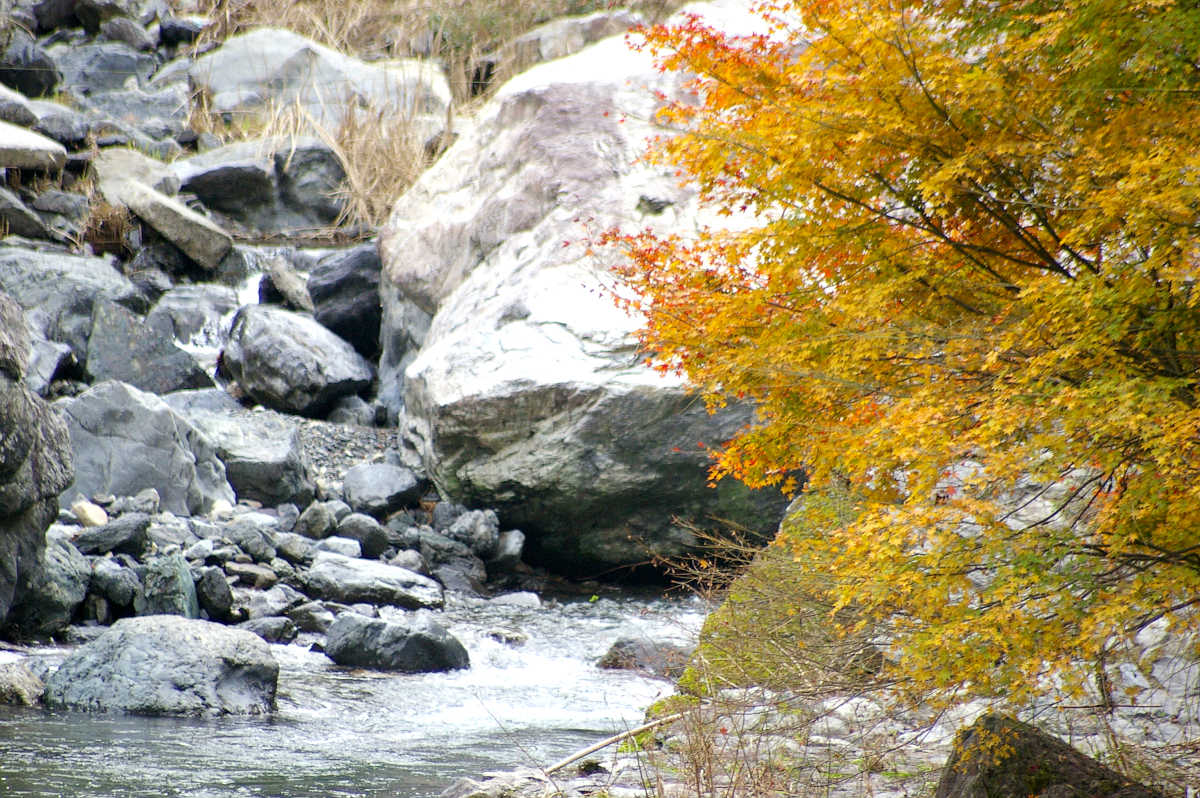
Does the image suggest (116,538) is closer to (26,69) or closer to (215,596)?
(215,596)

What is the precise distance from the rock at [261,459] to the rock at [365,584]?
1618mm

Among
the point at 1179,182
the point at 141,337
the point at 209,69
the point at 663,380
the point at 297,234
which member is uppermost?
the point at 209,69

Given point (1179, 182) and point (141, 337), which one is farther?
point (141, 337)

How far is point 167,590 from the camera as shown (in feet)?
21.2

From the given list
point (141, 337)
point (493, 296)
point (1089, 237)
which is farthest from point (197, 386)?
point (1089, 237)

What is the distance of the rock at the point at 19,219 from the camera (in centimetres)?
1389

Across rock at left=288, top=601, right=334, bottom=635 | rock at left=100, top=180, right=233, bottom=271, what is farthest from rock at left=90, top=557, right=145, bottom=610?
rock at left=100, top=180, right=233, bottom=271

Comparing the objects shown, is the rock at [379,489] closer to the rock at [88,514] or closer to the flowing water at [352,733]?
the rock at [88,514]

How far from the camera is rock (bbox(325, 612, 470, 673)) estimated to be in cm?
645

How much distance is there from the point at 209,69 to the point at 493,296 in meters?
13.4

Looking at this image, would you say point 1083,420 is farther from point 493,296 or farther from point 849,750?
point 493,296

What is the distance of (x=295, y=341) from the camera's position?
38.8ft

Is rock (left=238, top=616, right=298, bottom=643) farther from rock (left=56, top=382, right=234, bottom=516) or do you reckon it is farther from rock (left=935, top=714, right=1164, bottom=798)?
rock (left=935, top=714, right=1164, bottom=798)

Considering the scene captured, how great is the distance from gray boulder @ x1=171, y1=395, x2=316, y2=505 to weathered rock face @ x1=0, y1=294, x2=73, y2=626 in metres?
3.33
